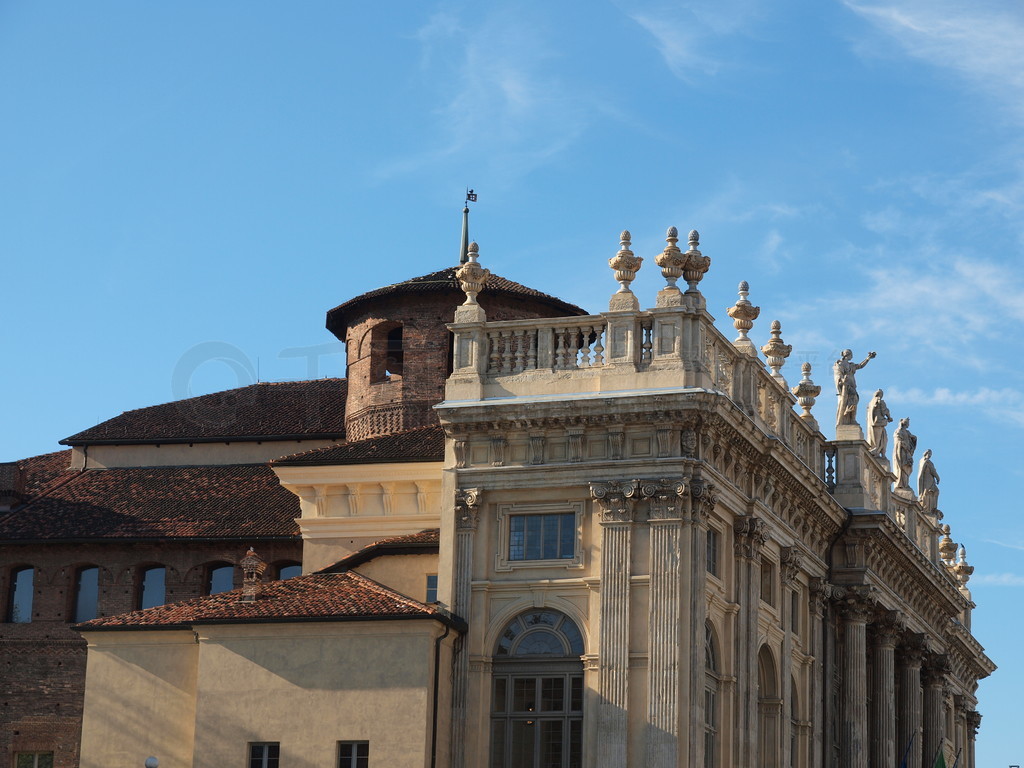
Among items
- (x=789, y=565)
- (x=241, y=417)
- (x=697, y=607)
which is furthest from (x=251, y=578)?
(x=241, y=417)

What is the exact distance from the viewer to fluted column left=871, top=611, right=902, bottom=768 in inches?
2260

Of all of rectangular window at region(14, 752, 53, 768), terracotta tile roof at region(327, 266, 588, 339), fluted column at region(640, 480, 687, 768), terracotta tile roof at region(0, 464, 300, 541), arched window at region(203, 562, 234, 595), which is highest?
terracotta tile roof at region(327, 266, 588, 339)

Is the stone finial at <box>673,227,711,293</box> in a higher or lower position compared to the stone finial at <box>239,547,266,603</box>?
higher

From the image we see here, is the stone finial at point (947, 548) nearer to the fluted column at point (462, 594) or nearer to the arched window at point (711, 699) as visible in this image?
the arched window at point (711, 699)

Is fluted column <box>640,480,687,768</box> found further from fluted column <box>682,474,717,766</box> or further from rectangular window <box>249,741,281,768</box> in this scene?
rectangular window <box>249,741,281,768</box>

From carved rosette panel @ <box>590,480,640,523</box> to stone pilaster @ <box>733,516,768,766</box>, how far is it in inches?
156

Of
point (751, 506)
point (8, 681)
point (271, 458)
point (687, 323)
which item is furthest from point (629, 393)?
point (8, 681)

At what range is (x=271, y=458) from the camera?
59.2m

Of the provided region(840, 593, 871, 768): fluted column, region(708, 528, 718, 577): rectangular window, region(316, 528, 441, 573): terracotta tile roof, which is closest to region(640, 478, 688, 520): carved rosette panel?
region(708, 528, 718, 577): rectangular window

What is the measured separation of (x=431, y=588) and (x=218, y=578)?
34.3 ft

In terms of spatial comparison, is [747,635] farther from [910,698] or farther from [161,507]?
[161,507]

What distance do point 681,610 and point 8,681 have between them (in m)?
20.7

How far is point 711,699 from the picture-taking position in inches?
1822

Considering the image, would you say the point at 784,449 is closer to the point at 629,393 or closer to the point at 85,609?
the point at 629,393
